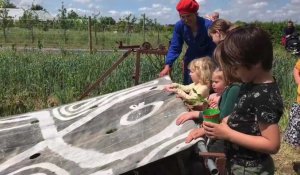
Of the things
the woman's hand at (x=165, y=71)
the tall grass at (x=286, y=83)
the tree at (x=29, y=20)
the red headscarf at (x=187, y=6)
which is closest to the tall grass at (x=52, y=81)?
the tall grass at (x=286, y=83)

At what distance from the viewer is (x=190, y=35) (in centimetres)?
424

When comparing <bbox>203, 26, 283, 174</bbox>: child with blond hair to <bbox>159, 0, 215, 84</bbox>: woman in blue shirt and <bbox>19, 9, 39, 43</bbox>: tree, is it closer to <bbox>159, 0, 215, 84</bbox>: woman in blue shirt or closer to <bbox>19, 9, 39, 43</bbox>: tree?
<bbox>159, 0, 215, 84</bbox>: woman in blue shirt

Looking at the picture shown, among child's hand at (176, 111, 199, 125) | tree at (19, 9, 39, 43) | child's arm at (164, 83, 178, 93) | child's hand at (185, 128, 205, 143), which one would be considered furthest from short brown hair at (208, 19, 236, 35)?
tree at (19, 9, 39, 43)

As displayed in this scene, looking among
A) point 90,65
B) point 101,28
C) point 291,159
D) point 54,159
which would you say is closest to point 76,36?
point 101,28

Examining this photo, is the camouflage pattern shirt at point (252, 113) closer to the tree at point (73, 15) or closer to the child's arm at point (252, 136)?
the child's arm at point (252, 136)

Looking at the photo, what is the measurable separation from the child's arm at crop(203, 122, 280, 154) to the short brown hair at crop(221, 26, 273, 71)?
248 mm

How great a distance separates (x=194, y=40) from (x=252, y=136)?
98.2 inches

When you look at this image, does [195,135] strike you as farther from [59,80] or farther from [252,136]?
[59,80]

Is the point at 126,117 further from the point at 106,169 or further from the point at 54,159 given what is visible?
the point at 106,169

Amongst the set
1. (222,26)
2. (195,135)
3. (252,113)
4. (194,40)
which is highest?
(222,26)

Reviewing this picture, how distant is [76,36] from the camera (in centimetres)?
2486

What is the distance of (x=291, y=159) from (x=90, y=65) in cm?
388

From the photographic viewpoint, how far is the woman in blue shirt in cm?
403

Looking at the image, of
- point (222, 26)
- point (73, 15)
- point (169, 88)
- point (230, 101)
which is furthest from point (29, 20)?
point (230, 101)
